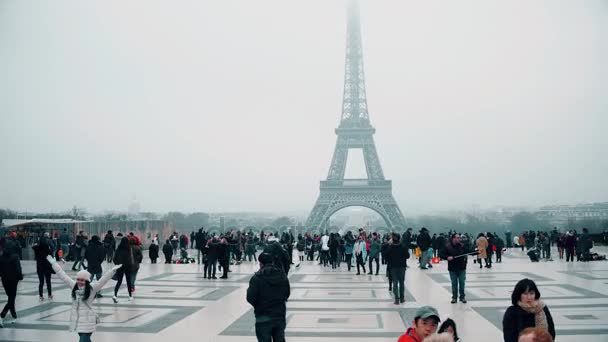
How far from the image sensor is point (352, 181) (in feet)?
244

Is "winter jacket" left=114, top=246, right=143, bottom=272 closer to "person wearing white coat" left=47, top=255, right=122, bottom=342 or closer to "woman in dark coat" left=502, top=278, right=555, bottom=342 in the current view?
"person wearing white coat" left=47, top=255, right=122, bottom=342

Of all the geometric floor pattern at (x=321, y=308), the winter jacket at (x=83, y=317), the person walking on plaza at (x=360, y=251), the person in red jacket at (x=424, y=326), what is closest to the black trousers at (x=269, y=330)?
the winter jacket at (x=83, y=317)

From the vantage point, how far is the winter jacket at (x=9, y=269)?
35.4 ft

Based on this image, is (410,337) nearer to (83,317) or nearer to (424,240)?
(83,317)

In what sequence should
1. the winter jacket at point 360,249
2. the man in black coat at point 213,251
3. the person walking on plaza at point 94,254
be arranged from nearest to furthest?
the person walking on plaza at point 94,254, the man in black coat at point 213,251, the winter jacket at point 360,249

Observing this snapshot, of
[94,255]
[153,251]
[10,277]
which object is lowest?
[153,251]

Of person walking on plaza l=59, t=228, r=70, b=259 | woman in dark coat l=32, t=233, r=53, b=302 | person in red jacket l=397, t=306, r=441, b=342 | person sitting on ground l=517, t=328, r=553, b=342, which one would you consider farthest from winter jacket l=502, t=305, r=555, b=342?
person walking on plaza l=59, t=228, r=70, b=259

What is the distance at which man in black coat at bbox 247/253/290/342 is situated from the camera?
659cm

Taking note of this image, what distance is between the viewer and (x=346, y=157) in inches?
2990

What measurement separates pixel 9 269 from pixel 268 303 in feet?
22.9

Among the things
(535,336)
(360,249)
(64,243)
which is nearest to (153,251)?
(64,243)

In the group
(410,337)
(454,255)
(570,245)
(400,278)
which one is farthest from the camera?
(570,245)

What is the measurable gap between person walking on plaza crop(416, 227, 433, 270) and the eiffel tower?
4673 cm

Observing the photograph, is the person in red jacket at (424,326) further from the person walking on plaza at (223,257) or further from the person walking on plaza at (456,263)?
the person walking on plaza at (223,257)
